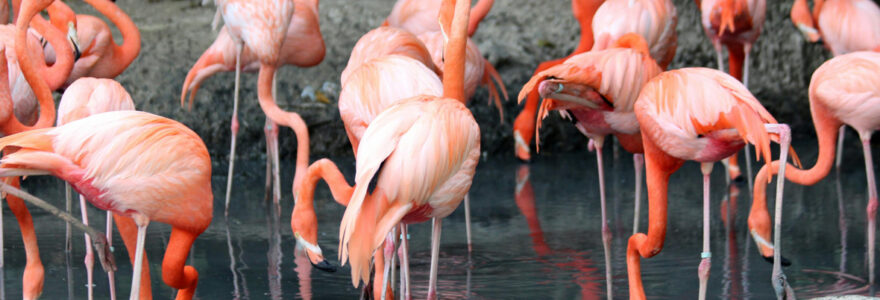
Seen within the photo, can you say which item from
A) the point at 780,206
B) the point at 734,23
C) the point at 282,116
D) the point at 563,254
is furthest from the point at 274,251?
the point at 734,23

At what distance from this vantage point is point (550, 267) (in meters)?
4.22

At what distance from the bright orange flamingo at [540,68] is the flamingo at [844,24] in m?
1.42

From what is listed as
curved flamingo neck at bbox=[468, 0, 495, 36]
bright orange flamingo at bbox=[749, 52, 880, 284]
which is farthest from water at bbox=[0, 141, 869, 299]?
curved flamingo neck at bbox=[468, 0, 495, 36]

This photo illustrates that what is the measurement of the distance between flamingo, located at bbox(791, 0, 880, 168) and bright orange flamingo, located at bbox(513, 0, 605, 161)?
142 cm

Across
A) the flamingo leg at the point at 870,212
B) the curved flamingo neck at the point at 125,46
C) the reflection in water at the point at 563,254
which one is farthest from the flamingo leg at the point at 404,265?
the curved flamingo neck at the point at 125,46

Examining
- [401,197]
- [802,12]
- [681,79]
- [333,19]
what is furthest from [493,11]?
[401,197]

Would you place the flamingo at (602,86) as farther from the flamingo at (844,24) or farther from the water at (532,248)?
the flamingo at (844,24)

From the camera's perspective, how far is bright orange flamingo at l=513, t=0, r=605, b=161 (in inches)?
221

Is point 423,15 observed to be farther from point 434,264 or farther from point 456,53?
point 434,264

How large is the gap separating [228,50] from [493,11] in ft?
10.1

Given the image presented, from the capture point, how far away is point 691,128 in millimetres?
3252

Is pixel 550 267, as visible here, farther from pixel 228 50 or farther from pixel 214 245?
pixel 228 50

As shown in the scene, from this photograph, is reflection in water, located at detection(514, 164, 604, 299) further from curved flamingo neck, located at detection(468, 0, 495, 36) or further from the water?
curved flamingo neck, located at detection(468, 0, 495, 36)

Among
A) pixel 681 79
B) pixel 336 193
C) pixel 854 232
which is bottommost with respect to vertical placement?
pixel 854 232
